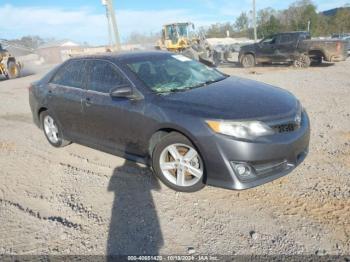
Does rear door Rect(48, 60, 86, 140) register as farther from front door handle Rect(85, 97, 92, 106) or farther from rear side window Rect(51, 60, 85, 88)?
front door handle Rect(85, 97, 92, 106)

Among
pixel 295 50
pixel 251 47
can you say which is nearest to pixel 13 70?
pixel 251 47

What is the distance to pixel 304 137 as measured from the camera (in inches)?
135

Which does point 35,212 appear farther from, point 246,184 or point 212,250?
point 246,184

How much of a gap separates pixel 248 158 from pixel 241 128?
11.9 inches

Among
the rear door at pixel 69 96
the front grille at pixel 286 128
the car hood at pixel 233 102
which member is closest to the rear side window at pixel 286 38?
the car hood at pixel 233 102

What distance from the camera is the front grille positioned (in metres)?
3.17

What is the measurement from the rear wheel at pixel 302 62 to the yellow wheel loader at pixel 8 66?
16.6 m

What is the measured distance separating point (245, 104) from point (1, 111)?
27.1 feet

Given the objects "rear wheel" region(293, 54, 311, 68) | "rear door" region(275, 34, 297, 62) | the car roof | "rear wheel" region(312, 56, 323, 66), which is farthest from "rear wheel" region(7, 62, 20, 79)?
"rear wheel" region(312, 56, 323, 66)

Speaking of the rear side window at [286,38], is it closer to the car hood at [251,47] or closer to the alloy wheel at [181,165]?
the car hood at [251,47]

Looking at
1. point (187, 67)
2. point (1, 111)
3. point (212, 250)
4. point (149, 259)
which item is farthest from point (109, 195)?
point (1, 111)

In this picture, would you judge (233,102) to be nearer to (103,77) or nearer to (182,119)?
(182,119)

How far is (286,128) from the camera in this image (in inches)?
128

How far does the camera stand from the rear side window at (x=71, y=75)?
4.55m
